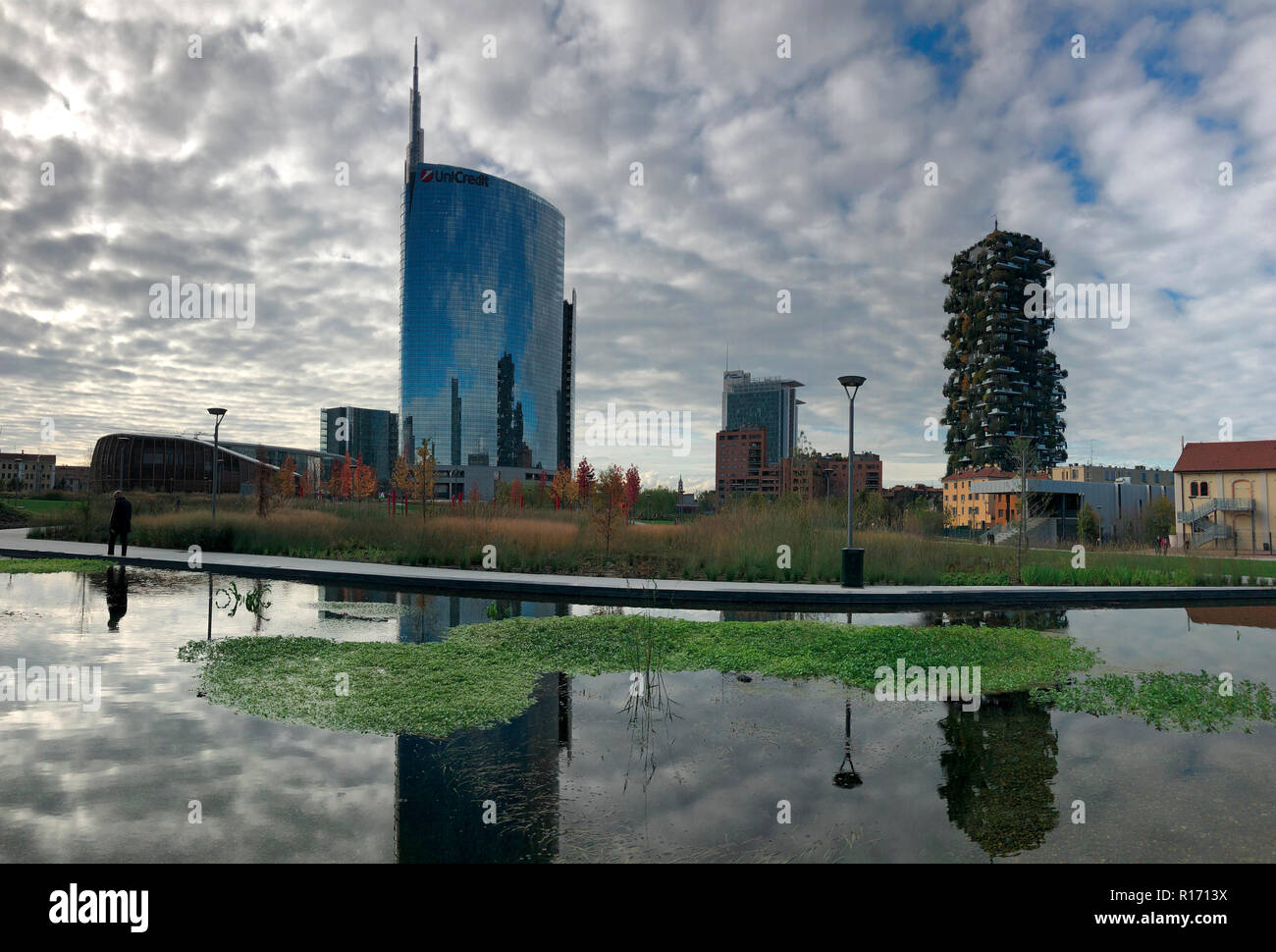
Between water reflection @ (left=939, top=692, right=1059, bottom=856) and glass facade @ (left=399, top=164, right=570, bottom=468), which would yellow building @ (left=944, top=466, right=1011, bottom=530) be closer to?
water reflection @ (left=939, top=692, right=1059, bottom=856)

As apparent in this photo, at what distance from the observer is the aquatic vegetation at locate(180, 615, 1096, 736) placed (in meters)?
6.47

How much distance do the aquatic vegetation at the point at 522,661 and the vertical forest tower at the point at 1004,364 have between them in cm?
8298

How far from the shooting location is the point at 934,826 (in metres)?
4.23

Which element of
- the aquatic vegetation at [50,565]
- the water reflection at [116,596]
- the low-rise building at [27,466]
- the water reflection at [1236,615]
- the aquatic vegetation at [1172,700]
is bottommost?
the water reflection at [1236,615]

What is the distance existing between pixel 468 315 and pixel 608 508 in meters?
109

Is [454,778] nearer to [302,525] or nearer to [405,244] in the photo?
[302,525]

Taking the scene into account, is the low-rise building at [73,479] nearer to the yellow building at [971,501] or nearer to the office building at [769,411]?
the yellow building at [971,501]

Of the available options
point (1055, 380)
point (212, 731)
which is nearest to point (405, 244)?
point (1055, 380)

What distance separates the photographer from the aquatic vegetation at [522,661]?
6.47 m

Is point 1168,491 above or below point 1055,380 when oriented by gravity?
below

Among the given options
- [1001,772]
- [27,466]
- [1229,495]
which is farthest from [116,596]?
[27,466]

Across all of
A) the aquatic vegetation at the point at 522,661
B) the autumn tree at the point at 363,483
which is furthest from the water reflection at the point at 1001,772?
the autumn tree at the point at 363,483

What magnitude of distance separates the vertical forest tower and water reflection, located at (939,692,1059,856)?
85.9 m
